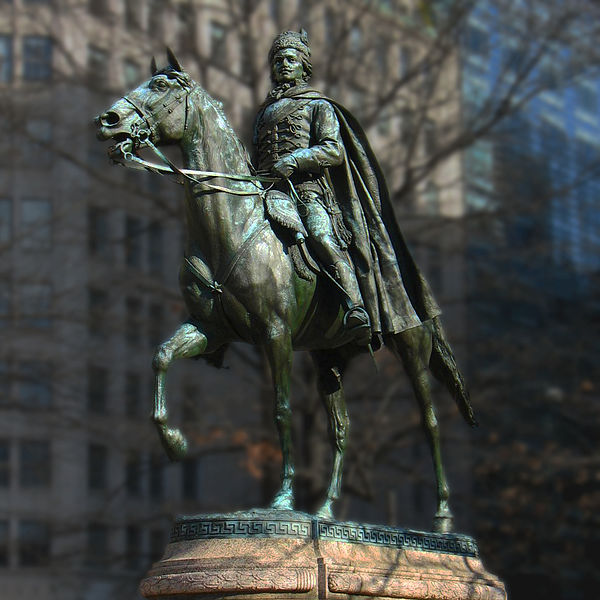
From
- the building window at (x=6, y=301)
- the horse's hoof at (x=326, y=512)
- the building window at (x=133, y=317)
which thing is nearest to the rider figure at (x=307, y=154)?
the horse's hoof at (x=326, y=512)

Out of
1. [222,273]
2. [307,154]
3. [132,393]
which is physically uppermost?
[132,393]

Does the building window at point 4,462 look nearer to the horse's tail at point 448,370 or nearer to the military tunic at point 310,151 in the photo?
the horse's tail at point 448,370

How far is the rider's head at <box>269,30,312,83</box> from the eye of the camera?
10742mm

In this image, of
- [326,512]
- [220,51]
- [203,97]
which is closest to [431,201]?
[220,51]

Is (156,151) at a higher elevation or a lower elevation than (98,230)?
lower

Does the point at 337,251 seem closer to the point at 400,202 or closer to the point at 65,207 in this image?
the point at 400,202

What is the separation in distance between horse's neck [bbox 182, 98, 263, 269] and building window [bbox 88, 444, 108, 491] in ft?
103

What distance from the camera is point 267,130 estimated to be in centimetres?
1064

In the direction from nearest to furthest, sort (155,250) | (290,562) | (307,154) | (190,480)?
1. (290,562)
2. (307,154)
3. (155,250)
4. (190,480)

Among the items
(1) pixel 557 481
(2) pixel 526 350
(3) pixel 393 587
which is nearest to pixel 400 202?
(2) pixel 526 350

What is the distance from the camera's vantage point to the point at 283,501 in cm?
955

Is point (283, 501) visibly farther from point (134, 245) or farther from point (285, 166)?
point (134, 245)

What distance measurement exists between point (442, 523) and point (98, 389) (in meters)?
20.8

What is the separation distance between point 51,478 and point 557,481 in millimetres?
19097
